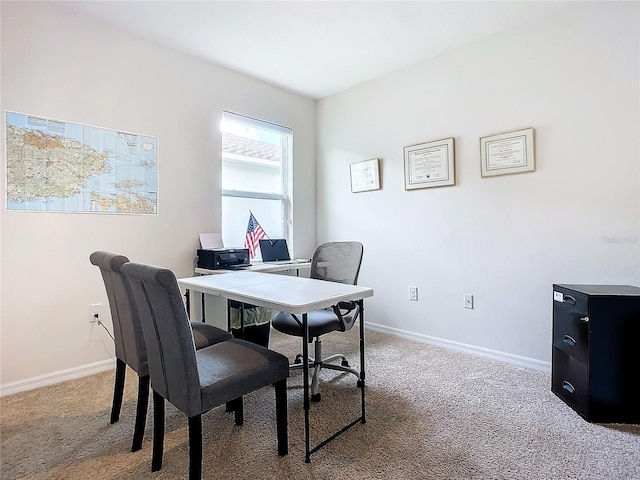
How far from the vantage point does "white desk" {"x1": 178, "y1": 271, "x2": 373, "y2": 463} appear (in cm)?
148

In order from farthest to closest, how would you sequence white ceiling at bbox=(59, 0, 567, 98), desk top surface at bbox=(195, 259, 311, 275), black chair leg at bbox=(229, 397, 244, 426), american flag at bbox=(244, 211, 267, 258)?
1. american flag at bbox=(244, 211, 267, 258)
2. desk top surface at bbox=(195, 259, 311, 275)
3. white ceiling at bbox=(59, 0, 567, 98)
4. black chair leg at bbox=(229, 397, 244, 426)

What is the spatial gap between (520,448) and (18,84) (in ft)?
11.5

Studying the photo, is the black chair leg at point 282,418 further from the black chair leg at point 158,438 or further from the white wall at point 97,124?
the white wall at point 97,124

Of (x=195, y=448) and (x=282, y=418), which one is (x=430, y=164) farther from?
(x=195, y=448)

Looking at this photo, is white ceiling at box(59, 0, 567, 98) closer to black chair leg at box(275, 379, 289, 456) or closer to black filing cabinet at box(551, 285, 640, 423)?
black filing cabinet at box(551, 285, 640, 423)

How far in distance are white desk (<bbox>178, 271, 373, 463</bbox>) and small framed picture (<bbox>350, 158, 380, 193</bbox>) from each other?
167 cm

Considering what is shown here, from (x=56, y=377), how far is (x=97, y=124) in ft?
5.89

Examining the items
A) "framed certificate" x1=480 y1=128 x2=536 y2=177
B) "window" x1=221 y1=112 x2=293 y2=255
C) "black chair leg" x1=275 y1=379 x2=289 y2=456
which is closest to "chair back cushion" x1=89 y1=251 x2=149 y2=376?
"black chair leg" x1=275 y1=379 x2=289 y2=456

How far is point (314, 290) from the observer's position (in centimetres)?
180

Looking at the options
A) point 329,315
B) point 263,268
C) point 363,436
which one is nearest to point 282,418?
point 363,436

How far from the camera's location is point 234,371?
1.37 meters

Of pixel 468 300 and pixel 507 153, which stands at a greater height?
pixel 507 153

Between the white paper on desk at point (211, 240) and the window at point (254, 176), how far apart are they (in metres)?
0.19

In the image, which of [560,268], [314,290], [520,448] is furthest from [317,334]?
[560,268]
